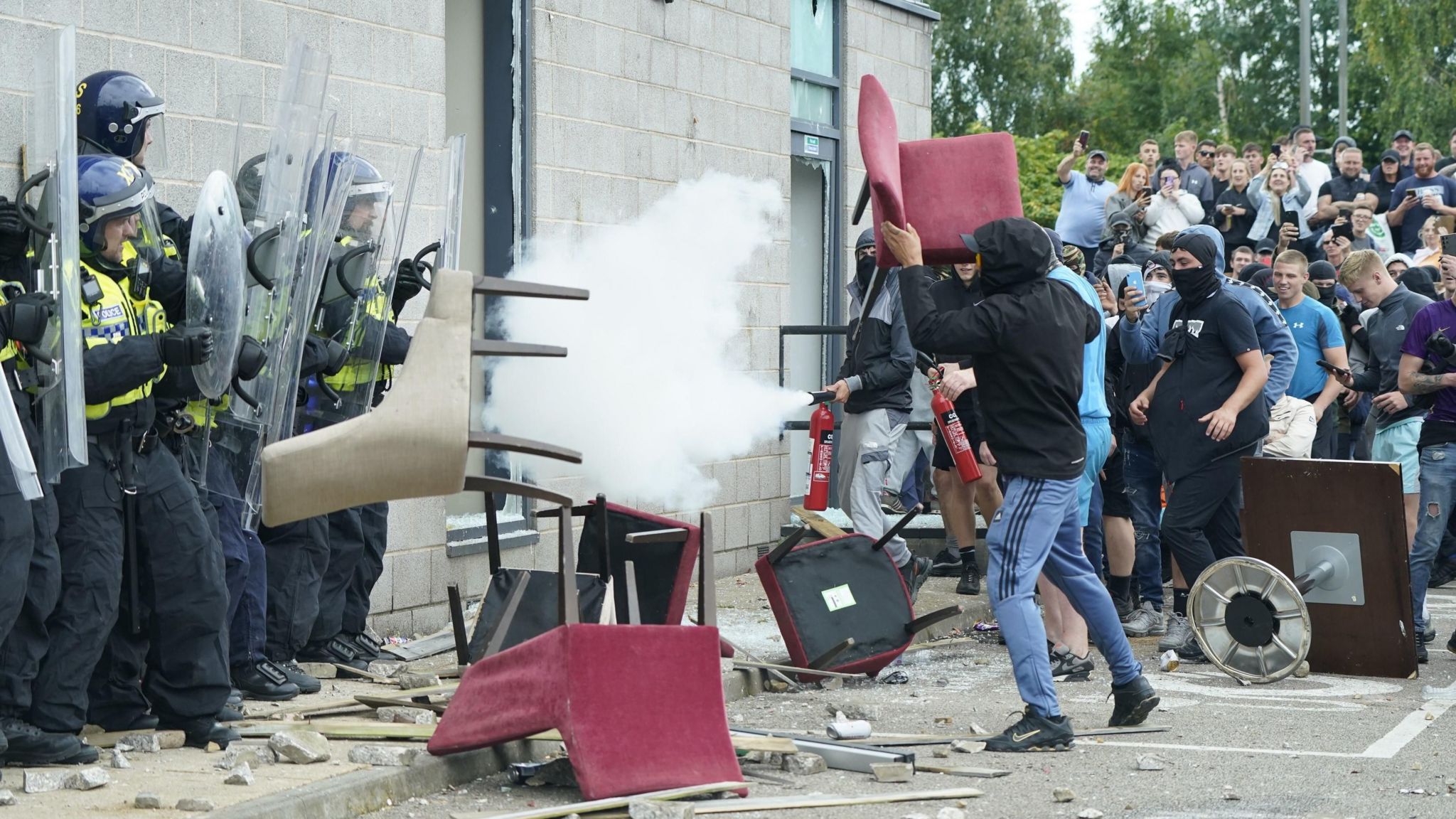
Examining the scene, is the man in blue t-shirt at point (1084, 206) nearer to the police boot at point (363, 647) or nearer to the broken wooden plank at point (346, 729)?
the police boot at point (363, 647)

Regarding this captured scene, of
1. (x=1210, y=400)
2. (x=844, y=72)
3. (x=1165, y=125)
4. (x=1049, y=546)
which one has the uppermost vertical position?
(x=1165, y=125)

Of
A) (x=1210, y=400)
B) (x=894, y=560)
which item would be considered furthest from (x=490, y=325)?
(x=1210, y=400)

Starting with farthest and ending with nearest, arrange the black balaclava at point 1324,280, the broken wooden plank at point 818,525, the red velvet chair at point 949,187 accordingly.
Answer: the black balaclava at point 1324,280 → the broken wooden plank at point 818,525 → the red velvet chair at point 949,187

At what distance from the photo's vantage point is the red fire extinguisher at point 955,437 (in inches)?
361

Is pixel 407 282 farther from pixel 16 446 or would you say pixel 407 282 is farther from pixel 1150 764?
pixel 1150 764

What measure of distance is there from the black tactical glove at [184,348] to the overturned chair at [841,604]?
2.89 metres

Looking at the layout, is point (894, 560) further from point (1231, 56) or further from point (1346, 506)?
point (1231, 56)

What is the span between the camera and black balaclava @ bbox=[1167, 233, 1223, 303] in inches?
328

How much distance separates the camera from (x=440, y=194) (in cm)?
855

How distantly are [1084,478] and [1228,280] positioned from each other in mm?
1342

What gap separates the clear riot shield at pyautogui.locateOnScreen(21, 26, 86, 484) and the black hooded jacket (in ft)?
9.60

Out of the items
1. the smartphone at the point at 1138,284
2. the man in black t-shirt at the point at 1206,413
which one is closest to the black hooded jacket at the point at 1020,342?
the man in black t-shirt at the point at 1206,413

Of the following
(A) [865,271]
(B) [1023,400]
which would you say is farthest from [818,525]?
(B) [1023,400]

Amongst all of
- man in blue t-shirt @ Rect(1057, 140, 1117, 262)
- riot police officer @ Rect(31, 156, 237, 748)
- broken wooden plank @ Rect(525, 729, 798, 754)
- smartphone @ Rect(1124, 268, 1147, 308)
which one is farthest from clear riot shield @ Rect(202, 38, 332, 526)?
man in blue t-shirt @ Rect(1057, 140, 1117, 262)
